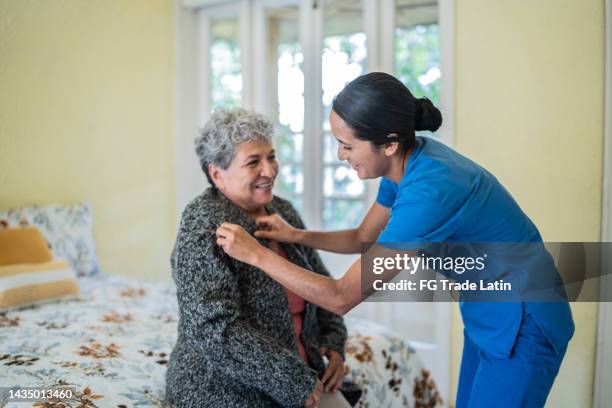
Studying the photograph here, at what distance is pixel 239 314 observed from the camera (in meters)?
1.36

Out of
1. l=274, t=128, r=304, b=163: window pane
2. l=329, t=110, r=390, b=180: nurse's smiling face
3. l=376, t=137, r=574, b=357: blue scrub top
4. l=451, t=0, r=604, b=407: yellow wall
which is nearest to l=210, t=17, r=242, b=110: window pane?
l=274, t=128, r=304, b=163: window pane

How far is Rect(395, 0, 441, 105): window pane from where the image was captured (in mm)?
2752

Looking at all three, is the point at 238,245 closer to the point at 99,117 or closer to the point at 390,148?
the point at 390,148

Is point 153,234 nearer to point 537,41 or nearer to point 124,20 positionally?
point 124,20

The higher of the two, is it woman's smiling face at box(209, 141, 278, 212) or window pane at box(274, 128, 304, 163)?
window pane at box(274, 128, 304, 163)

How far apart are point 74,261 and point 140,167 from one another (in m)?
0.78

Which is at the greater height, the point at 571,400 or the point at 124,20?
the point at 124,20

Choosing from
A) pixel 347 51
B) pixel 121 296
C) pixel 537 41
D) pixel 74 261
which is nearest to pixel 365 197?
pixel 347 51

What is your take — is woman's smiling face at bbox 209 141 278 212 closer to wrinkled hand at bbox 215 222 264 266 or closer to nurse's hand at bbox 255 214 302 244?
nurse's hand at bbox 255 214 302 244

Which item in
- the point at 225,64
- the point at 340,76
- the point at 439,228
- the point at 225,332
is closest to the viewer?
the point at 439,228

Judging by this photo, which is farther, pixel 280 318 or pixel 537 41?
pixel 537 41

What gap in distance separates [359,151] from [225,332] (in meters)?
0.56

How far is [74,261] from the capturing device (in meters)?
2.65

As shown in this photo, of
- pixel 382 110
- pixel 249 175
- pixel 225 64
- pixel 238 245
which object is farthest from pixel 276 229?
pixel 225 64
